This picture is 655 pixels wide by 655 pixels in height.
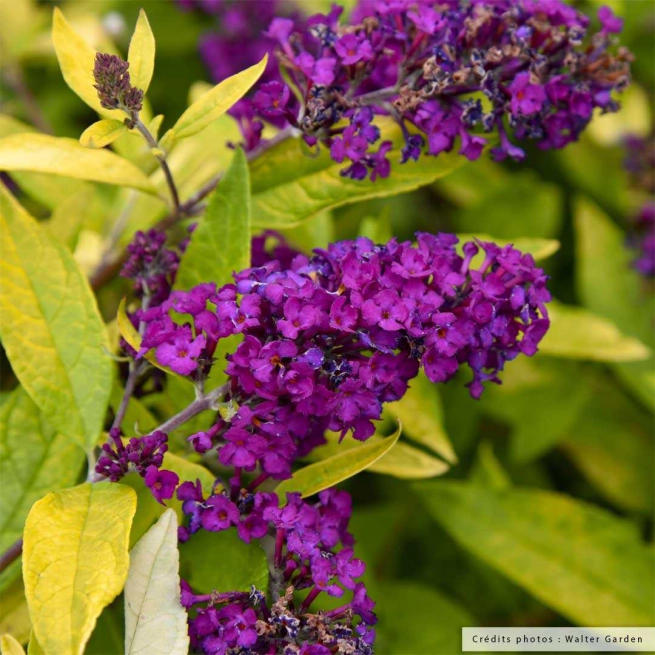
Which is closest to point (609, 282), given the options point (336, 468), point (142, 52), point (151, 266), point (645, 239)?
point (645, 239)

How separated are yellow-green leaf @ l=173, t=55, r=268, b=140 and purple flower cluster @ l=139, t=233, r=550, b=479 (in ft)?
0.94

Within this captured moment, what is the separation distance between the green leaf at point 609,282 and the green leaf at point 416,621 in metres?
1.02

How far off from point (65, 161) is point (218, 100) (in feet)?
1.13

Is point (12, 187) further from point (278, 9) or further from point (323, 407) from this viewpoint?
point (323, 407)

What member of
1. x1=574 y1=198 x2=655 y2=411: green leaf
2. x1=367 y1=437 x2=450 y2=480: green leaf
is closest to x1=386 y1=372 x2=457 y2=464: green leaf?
x1=367 y1=437 x2=450 y2=480: green leaf

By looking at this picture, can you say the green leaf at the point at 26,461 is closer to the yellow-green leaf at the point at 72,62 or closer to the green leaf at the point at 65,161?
the green leaf at the point at 65,161

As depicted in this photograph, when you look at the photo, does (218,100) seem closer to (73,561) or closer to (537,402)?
(73,561)

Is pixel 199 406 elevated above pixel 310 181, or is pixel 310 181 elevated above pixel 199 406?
pixel 310 181

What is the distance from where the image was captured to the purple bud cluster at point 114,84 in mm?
1227

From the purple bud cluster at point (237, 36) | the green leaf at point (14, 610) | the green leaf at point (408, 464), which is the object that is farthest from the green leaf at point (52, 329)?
the purple bud cluster at point (237, 36)

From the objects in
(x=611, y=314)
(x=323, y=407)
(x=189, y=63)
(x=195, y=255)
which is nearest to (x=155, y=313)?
(x=195, y=255)

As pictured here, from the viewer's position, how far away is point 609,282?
2.46 metres

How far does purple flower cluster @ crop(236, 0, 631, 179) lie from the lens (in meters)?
1.45

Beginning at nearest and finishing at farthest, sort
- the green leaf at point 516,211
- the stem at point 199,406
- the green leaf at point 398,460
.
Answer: the stem at point 199,406, the green leaf at point 398,460, the green leaf at point 516,211
